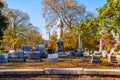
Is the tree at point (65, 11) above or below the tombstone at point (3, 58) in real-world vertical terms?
above

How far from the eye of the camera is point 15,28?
6062cm

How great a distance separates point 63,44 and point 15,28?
27217mm

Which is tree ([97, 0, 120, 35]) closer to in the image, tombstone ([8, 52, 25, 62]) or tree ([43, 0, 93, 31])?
tombstone ([8, 52, 25, 62])

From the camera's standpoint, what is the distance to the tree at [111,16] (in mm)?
16750

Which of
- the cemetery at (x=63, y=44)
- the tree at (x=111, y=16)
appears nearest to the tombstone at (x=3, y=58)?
the cemetery at (x=63, y=44)

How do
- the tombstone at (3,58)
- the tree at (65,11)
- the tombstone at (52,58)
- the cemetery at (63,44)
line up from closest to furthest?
the cemetery at (63,44) → the tombstone at (3,58) → the tombstone at (52,58) → the tree at (65,11)

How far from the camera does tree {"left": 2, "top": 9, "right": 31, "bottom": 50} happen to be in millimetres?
59222

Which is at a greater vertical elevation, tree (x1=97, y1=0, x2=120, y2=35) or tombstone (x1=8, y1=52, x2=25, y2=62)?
tree (x1=97, y1=0, x2=120, y2=35)

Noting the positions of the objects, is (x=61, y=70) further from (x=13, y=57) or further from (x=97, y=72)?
(x=13, y=57)

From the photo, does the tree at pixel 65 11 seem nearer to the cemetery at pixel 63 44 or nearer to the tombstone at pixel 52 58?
the cemetery at pixel 63 44

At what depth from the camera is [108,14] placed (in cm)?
1748

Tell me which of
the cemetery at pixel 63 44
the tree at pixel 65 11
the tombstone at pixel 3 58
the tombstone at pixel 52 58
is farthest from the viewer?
the tree at pixel 65 11

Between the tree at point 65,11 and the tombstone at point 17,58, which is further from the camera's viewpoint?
the tree at point 65,11

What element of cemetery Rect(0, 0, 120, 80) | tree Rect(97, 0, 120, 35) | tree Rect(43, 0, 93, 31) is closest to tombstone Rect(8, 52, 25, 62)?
cemetery Rect(0, 0, 120, 80)
